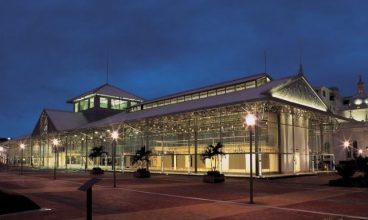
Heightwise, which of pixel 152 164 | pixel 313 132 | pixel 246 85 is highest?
pixel 246 85

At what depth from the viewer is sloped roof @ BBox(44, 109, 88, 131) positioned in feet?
274

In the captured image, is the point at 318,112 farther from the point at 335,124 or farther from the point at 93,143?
the point at 93,143

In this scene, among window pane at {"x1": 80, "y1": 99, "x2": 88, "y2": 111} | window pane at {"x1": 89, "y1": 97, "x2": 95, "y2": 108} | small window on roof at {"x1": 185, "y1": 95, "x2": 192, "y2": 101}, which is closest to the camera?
small window on roof at {"x1": 185, "y1": 95, "x2": 192, "y2": 101}

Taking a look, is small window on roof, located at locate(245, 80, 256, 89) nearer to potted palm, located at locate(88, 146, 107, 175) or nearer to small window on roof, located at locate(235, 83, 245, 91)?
small window on roof, located at locate(235, 83, 245, 91)

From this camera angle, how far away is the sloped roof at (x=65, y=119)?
8344 cm

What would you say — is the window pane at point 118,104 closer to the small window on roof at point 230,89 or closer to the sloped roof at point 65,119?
the sloped roof at point 65,119

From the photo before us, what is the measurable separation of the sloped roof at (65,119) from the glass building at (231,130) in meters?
5.12

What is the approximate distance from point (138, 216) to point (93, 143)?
5896cm

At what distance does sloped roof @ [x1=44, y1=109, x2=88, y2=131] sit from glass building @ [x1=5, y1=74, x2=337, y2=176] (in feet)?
16.8

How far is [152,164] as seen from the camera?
62.6 m

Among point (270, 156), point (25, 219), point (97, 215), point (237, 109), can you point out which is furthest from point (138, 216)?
point (270, 156)

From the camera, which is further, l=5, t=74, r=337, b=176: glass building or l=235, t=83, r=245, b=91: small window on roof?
l=235, t=83, r=245, b=91: small window on roof

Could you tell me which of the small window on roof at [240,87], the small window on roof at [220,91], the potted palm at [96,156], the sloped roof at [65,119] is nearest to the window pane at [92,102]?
the sloped roof at [65,119]

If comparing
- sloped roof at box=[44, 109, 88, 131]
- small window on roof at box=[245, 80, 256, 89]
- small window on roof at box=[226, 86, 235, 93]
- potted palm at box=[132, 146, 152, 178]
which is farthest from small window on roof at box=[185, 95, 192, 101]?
sloped roof at box=[44, 109, 88, 131]
